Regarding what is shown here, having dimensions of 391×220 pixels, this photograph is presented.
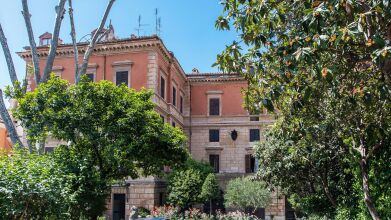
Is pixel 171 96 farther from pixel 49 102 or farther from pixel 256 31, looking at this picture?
pixel 256 31

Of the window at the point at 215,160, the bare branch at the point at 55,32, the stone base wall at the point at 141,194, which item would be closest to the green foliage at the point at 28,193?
the bare branch at the point at 55,32

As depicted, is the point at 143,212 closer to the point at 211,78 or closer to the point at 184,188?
the point at 184,188

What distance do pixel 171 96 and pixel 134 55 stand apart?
16.6 feet

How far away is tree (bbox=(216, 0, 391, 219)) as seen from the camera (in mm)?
5164

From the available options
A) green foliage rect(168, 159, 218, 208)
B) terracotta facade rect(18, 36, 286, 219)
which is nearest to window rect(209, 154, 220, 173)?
terracotta facade rect(18, 36, 286, 219)

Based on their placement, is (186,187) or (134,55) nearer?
(186,187)

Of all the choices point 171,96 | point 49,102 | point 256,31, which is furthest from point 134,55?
point 256,31

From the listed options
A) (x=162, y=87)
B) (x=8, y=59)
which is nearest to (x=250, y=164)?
(x=162, y=87)

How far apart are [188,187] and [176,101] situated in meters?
9.27

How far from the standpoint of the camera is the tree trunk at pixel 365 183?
9617mm

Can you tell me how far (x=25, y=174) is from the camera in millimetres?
9375

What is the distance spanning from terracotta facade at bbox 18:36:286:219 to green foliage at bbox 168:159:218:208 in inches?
47.8

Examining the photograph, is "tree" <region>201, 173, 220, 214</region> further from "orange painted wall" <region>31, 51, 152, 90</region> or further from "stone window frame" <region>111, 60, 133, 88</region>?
"stone window frame" <region>111, 60, 133, 88</region>

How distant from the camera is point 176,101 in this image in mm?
34000
